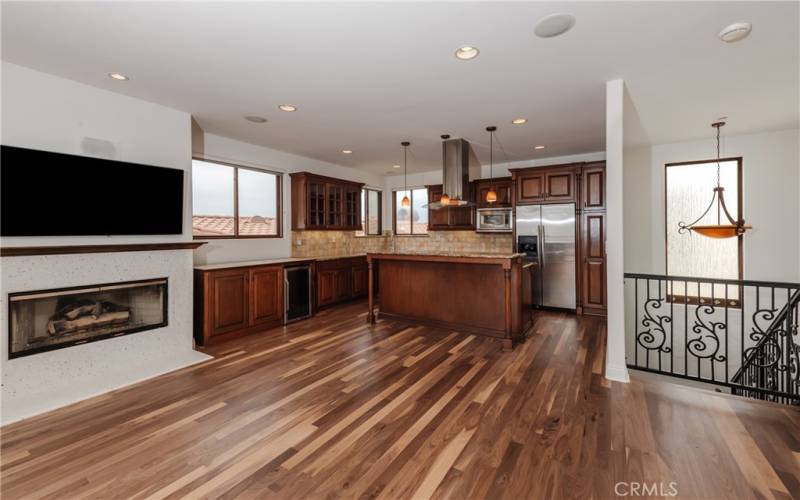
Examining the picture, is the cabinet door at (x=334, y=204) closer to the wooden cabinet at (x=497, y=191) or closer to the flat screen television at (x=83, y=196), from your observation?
the wooden cabinet at (x=497, y=191)

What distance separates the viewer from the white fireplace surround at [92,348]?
2750mm

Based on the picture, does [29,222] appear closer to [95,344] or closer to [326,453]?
[95,344]

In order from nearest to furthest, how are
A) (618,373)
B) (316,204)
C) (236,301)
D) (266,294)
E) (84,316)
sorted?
1. (618,373)
2. (84,316)
3. (236,301)
4. (266,294)
5. (316,204)

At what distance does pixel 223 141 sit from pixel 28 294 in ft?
9.66

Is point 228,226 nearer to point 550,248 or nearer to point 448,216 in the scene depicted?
point 448,216

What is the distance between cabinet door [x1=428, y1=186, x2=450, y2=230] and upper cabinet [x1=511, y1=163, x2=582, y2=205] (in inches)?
63.0

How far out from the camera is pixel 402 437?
2258 millimetres

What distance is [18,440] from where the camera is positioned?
2297 millimetres

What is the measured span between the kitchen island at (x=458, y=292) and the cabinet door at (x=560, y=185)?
6.31 feet

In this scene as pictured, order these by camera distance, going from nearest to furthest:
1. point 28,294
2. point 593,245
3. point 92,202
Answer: point 28,294 → point 92,202 → point 593,245

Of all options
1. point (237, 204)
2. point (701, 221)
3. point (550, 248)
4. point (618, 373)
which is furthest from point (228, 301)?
point (701, 221)

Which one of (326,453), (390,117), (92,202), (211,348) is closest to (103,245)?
(92,202)

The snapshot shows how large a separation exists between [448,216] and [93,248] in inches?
217

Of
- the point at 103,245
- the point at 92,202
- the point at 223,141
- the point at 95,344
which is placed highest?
the point at 223,141
